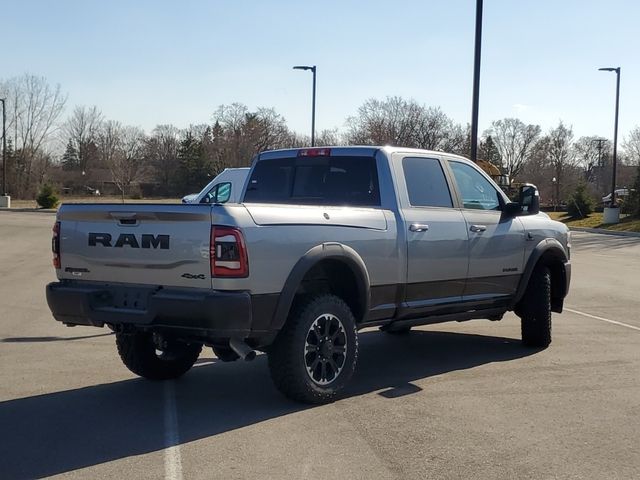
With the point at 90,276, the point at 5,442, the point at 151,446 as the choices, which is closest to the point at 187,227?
the point at 90,276

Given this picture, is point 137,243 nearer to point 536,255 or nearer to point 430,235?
point 430,235

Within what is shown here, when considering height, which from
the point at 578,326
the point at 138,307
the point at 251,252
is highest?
the point at 251,252

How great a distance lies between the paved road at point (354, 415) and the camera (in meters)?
4.61

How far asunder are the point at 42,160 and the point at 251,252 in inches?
3193

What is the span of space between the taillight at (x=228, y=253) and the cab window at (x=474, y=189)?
3.09 meters

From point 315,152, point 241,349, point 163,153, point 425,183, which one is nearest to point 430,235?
point 425,183

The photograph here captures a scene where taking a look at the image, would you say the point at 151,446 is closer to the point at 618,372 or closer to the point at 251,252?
the point at 251,252

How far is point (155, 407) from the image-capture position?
5.94 metres

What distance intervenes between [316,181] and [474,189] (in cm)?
173

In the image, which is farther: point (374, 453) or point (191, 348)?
point (191, 348)

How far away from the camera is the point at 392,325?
680 centimetres

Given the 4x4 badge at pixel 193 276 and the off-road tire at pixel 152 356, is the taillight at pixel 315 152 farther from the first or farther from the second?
the 4x4 badge at pixel 193 276

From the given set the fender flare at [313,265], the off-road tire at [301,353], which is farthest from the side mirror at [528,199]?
the off-road tire at [301,353]

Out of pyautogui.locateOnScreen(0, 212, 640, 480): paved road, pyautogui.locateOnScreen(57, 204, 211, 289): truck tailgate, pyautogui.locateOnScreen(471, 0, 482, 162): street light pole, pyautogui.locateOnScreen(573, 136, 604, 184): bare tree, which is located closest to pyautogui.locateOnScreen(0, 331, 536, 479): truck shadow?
pyautogui.locateOnScreen(0, 212, 640, 480): paved road
